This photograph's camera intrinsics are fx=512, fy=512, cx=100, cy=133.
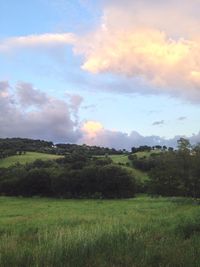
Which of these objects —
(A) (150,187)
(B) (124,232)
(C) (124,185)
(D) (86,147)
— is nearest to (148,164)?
(C) (124,185)

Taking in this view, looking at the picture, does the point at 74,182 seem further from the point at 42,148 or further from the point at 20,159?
the point at 42,148

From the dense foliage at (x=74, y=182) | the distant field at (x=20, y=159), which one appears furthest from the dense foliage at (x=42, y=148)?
the dense foliage at (x=74, y=182)

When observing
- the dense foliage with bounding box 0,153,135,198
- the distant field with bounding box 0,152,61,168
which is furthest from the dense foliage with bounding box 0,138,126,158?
the dense foliage with bounding box 0,153,135,198

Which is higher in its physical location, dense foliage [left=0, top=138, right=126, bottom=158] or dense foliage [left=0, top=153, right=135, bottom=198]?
dense foliage [left=0, top=138, right=126, bottom=158]

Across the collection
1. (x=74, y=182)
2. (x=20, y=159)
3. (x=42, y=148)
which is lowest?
(x=74, y=182)

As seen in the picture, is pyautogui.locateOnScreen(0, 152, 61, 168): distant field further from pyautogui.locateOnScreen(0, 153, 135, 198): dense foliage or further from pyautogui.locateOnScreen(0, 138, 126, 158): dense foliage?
pyautogui.locateOnScreen(0, 153, 135, 198): dense foliage

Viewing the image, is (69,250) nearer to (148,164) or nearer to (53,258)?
(53,258)

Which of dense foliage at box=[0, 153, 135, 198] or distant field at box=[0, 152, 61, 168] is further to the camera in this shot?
distant field at box=[0, 152, 61, 168]

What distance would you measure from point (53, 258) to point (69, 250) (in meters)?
1.12

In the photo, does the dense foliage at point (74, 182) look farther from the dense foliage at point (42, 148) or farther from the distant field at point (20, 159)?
the dense foliage at point (42, 148)

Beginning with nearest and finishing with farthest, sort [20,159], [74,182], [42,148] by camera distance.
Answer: [74,182]
[20,159]
[42,148]

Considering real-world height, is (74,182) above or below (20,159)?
below

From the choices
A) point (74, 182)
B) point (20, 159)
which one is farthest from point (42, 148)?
point (74, 182)

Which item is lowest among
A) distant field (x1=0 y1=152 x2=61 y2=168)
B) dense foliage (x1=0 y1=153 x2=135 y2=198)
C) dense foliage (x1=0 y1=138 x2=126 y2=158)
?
dense foliage (x1=0 y1=153 x2=135 y2=198)
